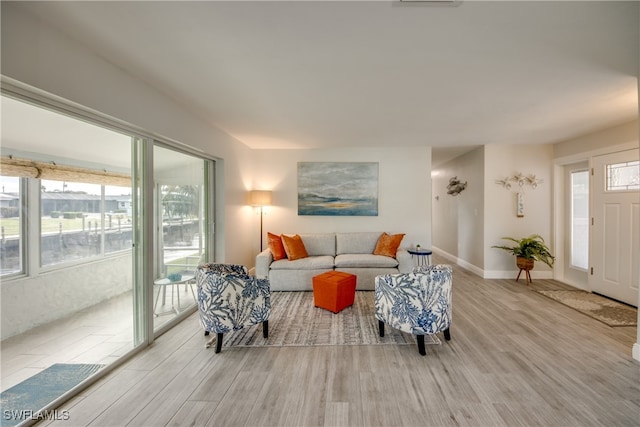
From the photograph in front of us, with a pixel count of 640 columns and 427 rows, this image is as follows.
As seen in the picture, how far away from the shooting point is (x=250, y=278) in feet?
7.97

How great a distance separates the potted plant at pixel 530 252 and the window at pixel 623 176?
119cm

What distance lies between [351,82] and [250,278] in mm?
2102

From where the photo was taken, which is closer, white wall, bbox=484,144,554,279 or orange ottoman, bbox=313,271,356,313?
orange ottoman, bbox=313,271,356,313

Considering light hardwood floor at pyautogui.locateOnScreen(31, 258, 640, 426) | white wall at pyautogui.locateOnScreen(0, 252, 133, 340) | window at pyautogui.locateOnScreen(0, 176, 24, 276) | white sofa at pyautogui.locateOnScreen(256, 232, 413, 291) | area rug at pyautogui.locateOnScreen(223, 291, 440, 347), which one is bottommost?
light hardwood floor at pyautogui.locateOnScreen(31, 258, 640, 426)

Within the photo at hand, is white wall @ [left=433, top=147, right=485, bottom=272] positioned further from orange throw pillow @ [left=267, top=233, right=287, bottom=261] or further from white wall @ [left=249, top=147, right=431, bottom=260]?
orange throw pillow @ [left=267, top=233, right=287, bottom=261]

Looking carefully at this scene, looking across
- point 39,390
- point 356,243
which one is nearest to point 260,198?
point 356,243

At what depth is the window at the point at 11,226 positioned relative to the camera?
5.01 ft

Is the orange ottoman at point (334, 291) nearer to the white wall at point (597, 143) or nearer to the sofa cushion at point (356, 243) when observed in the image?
the sofa cushion at point (356, 243)

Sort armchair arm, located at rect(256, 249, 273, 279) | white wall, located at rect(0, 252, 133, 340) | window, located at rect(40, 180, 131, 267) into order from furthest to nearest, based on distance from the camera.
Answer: armchair arm, located at rect(256, 249, 273, 279) → window, located at rect(40, 180, 131, 267) → white wall, located at rect(0, 252, 133, 340)

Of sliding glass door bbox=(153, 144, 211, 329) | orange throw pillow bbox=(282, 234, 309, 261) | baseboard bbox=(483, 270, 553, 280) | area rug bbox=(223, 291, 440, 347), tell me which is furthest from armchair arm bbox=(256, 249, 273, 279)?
baseboard bbox=(483, 270, 553, 280)

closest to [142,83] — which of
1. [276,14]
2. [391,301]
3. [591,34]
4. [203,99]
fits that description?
[203,99]

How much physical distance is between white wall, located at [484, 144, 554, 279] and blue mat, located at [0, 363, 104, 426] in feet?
18.5

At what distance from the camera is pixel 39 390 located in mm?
1663

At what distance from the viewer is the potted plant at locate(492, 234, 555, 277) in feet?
13.6
